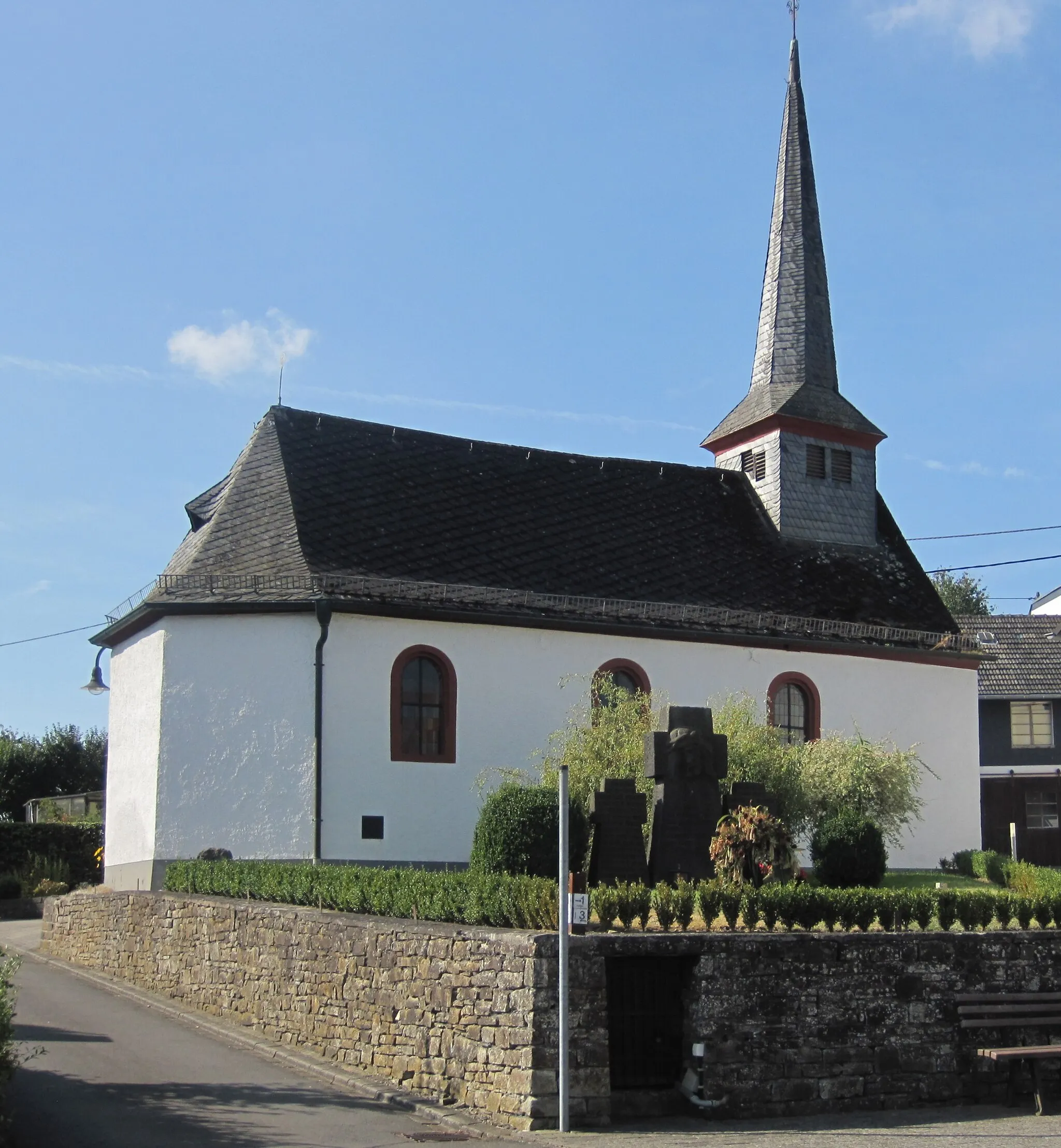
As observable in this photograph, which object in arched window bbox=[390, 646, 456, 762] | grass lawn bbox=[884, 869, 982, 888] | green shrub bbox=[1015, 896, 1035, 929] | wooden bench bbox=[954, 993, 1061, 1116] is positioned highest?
arched window bbox=[390, 646, 456, 762]

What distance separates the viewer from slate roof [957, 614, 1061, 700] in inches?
1590

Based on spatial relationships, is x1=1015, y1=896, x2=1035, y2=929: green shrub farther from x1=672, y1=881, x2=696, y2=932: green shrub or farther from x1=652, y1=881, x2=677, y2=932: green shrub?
x1=652, y1=881, x2=677, y2=932: green shrub

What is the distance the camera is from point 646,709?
2227 centimetres

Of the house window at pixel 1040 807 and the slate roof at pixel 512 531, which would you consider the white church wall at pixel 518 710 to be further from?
the house window at pixel 1040 807

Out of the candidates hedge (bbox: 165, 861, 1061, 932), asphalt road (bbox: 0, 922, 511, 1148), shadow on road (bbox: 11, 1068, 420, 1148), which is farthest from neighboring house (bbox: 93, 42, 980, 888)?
shadow on road (bbox: 11, 1068, 420, 1148)

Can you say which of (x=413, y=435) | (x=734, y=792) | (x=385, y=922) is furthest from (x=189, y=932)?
(x=413, y=435)

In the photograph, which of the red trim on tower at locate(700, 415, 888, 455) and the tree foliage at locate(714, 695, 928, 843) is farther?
the red trim on tower at locate(700, 415, 888, 455)

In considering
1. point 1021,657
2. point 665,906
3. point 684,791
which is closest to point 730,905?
point 665,906

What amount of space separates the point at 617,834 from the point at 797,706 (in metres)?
11.4

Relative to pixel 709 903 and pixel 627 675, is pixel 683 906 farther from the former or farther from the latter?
pixel 627 675

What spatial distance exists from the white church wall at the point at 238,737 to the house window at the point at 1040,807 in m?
24.9

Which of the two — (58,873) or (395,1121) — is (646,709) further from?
(58,873)

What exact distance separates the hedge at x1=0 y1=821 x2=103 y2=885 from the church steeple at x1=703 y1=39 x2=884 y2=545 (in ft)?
56.9

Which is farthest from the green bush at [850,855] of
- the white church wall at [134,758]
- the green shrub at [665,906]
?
the white church wall at [134,758]
